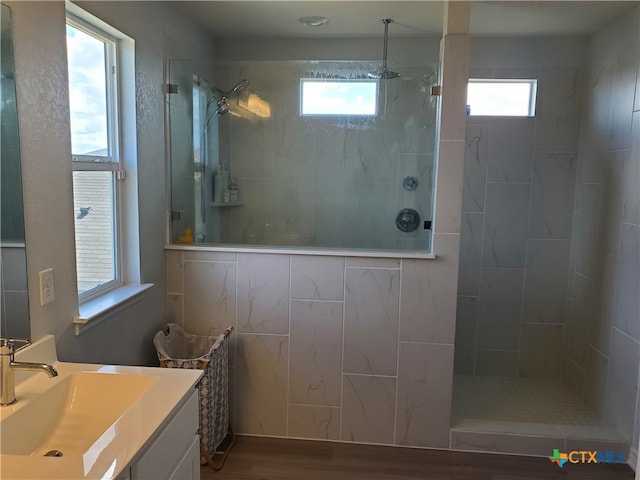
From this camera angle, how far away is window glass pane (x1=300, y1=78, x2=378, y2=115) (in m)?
2.87

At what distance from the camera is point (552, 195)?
11.0 ft

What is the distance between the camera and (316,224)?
296 centimetres

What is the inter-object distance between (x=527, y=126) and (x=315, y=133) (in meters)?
1.49

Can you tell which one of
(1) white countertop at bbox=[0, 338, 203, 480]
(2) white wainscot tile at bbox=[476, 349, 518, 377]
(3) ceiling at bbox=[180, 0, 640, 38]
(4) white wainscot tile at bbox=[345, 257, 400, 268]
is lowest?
(2) white wainscot tile at bbox=[476, 349, 518, 377]

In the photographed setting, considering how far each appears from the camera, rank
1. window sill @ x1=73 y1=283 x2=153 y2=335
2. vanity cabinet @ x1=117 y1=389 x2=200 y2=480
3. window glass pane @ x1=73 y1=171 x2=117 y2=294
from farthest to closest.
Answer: window glass pane @ x1=73 y1=171 x2=117 y2=294
window sill @ x1=73 y1=283 x2=153 y2=335
vanity cabinet @ x1=117 y1=389 x2=200 y2=480

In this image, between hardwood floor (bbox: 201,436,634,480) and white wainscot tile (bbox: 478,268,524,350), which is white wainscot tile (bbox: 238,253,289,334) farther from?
white wainscot tile (bbox: 478,268,524,350)

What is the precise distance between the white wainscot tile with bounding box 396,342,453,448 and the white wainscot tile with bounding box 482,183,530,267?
1132 millimetres

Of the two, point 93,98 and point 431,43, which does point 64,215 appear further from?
point 431,43

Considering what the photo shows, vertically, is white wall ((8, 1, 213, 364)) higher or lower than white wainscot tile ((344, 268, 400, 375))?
higher

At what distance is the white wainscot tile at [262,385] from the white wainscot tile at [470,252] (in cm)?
151

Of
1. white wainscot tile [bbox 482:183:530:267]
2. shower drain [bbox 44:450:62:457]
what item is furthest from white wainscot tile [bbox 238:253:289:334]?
white wainscot tile [bbox 482:183:530:267]

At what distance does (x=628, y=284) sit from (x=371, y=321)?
1.43 metres

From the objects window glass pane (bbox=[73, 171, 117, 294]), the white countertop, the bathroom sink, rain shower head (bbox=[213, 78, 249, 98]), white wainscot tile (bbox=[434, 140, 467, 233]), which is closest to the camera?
the white countertop

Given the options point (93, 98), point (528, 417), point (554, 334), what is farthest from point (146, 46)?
point (554, 334)
